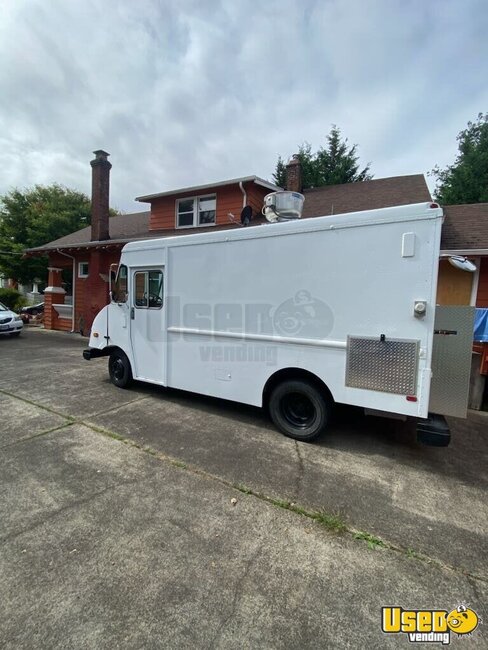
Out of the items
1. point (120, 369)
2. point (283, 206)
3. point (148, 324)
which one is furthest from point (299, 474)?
point (120, 369)

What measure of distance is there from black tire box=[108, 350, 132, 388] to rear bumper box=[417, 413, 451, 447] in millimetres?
4837

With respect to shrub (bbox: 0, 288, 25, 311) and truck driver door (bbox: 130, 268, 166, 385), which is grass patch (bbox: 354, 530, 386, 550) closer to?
truck driver door (bbox: 130, 268, 166, 385)

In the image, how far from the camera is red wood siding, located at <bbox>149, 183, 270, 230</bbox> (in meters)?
11.2

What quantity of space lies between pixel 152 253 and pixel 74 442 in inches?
122

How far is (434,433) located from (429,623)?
189 centimetres

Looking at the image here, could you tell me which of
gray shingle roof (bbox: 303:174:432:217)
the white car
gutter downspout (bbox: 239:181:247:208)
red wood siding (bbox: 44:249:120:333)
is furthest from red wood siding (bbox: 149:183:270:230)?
the white car

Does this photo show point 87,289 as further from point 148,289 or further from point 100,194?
point 148,289

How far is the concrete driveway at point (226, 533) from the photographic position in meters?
1.81

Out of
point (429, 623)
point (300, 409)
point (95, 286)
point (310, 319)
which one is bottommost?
point (429, 623)

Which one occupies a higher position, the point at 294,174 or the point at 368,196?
the point at 294,174

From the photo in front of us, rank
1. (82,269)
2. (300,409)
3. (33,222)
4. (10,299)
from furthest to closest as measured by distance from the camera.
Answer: (33,222), (10,299), (82,269), (300,409)

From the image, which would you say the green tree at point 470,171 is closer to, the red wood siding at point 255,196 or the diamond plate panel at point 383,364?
the red wood siding at point 255,196

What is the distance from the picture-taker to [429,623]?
1859 millimetres

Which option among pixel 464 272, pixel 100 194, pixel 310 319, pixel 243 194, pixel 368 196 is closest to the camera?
pixel 310 319
